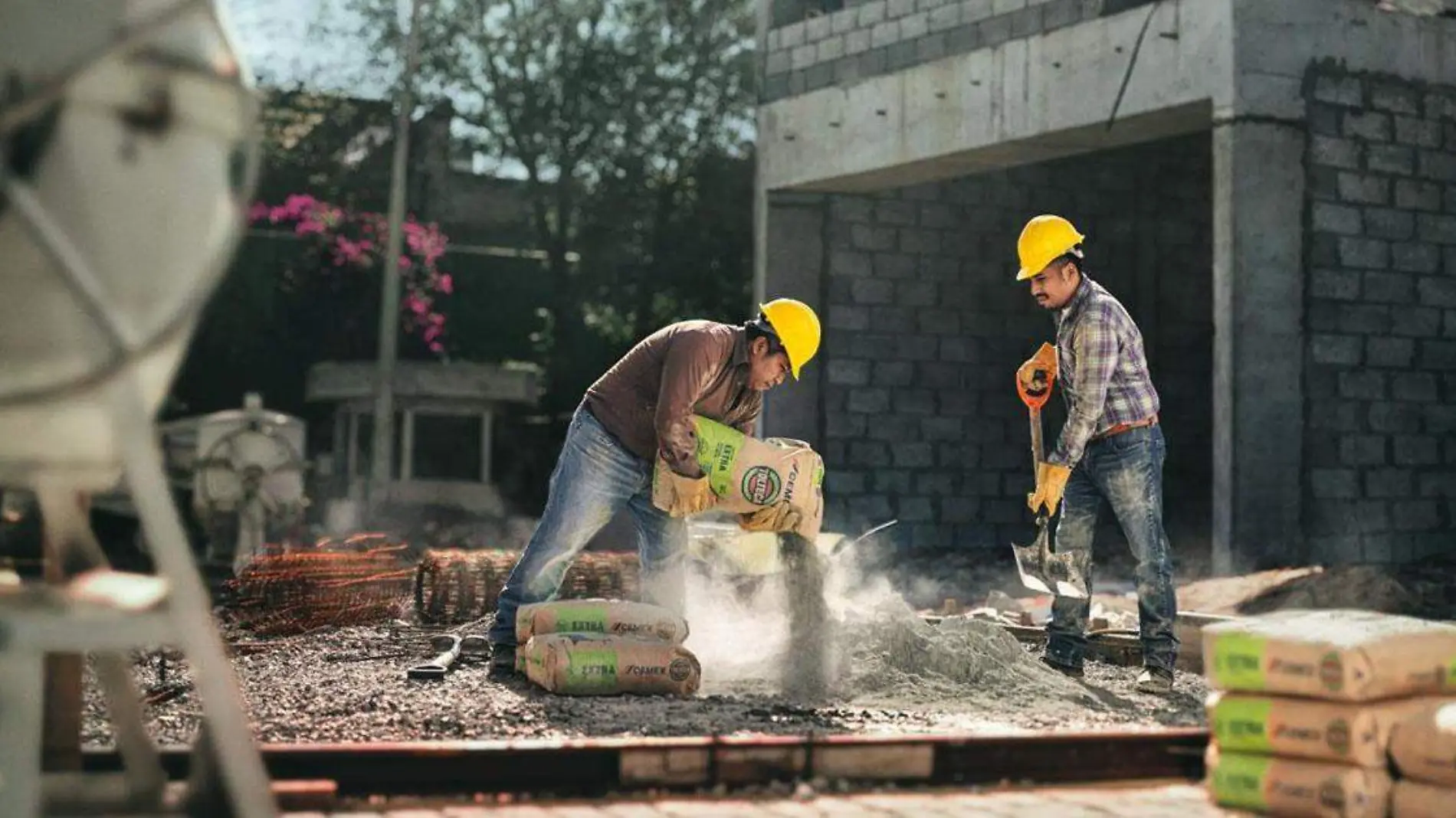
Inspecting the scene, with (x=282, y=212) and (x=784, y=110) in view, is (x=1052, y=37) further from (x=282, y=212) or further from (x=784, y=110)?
(x=282, y=212)

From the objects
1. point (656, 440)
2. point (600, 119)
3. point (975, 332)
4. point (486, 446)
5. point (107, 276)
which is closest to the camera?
point (107, 276)

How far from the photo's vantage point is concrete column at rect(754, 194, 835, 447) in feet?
55.2

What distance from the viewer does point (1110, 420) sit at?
787 centimetres

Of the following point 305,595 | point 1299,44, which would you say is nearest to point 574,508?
point 305,595

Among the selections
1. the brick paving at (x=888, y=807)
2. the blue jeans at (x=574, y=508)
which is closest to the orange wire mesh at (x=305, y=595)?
the blue jeans at (x=574, y=508)

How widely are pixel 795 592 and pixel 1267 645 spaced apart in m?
2.92

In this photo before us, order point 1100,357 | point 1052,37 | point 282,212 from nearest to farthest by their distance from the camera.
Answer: point 1100,357
point 1052,37
point 282,212

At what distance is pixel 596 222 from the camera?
30.0 metres

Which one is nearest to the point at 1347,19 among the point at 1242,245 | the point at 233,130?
the point at 1242,245

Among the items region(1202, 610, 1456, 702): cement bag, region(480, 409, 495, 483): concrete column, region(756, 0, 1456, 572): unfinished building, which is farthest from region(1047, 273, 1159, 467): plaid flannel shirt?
region(480, 409, 495, 483): concrete column

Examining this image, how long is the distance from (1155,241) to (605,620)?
11.8m

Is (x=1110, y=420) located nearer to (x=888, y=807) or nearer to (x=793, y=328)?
(x=793, y=328)

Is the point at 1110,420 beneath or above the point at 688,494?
above

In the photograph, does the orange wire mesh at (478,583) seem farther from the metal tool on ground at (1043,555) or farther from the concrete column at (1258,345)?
the concrete column at (1258,345)
